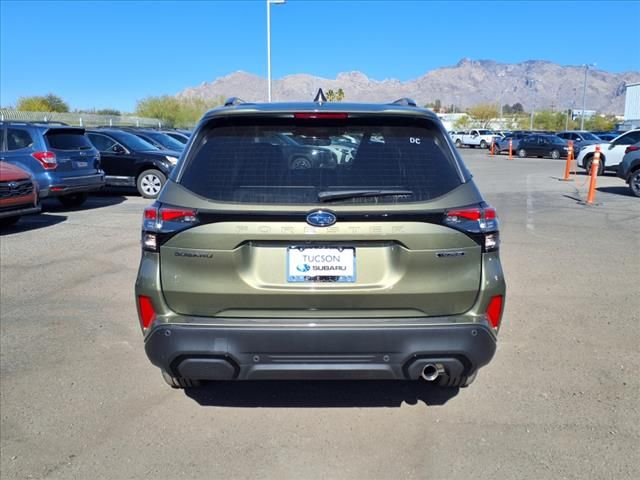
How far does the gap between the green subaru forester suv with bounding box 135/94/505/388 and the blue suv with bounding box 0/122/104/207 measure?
9.15 meters

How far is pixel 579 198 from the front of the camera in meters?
14.3

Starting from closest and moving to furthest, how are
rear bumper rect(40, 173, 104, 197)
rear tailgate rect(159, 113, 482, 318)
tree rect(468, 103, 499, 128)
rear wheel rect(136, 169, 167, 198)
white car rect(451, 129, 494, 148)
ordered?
rear tailgate rect(159, 113, 482, 318)
rear bumper rect(40, 173, 104, 197)
rear wheel rect(136, 169, 167, 198)
white car rect(451, 129, 494, 148)
tree rect(468, 103, 499, 128)

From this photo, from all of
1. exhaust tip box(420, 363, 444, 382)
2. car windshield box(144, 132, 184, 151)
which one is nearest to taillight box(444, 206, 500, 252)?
exhaust tip box(420, 363, 444, 382)

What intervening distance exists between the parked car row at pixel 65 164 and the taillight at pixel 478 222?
27.5 ft

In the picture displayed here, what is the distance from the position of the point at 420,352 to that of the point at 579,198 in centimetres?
1311

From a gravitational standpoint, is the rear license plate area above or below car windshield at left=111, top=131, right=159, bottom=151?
below

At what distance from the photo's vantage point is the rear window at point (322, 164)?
112 inches

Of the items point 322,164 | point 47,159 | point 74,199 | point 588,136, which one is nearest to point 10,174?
point 47,159

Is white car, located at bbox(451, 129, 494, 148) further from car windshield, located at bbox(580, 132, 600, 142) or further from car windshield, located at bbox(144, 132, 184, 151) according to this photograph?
car windshield, located at bbox(144, 132, 184, 151)

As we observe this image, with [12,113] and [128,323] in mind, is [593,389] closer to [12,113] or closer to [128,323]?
[128,323]

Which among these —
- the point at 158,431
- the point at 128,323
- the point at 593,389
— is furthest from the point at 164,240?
the point at 593,389

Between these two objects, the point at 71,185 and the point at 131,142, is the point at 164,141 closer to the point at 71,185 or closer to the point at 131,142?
the point at 131,142

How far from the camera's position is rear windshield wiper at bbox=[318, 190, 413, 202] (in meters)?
2.80

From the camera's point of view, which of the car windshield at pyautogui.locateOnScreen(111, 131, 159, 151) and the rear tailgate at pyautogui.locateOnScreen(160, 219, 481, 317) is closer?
the rear tailgate at pyautogui.locateOnScreen(160, 219, 481, 317)
